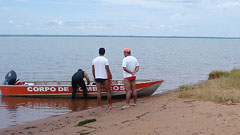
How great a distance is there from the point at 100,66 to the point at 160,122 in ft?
10.6

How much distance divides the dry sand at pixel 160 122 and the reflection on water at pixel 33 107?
1456 millimetres

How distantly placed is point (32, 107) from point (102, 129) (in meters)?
6.49

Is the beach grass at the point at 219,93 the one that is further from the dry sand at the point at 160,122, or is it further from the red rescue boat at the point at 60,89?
the red rescue boat at the point at 60,89

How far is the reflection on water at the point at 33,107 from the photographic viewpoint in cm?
1101

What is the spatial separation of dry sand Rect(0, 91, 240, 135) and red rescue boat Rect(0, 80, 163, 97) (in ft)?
11.4

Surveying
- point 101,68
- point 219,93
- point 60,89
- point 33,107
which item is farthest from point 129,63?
point 60,89

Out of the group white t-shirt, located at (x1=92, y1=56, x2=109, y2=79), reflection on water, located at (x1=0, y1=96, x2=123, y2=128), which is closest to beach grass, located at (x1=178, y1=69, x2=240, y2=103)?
white t-shirt, located at (x1=92, y1=56, x2=109, y2=79)

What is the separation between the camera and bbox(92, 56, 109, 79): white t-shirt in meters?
9.87

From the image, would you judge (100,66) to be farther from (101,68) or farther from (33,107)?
(33,107)

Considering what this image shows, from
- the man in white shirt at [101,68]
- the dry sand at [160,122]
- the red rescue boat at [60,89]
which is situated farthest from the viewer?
the red rescue boat at [60,89]

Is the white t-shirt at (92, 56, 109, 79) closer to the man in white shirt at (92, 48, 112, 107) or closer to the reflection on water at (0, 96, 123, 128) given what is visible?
the man in white shirt at (92, 48, 112, 107)

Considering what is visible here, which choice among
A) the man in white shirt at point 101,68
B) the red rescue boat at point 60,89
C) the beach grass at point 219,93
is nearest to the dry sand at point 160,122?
the beach grass at point 219,93

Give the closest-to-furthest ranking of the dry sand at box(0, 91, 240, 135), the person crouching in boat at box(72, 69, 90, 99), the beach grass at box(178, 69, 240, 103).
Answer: the dry sand at box(0, 91, 240, 135) < the beach grass at box(178, 69, 240, 103) < the person crouching in boat at box(72, 69, 90, 99)

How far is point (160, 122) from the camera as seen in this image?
7250mm
